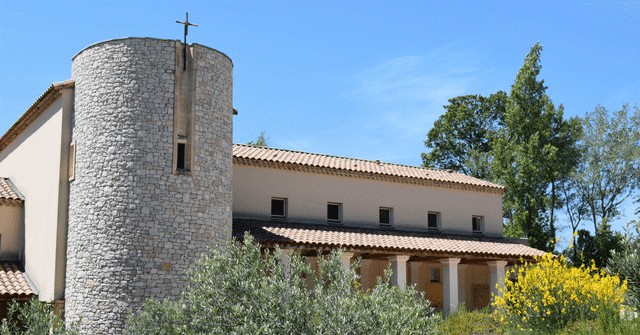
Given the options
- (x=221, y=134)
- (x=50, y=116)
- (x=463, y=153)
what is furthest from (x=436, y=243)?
(x=463, y=153)

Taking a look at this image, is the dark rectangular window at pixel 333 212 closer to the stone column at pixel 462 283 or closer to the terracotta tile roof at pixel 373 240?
the terracotta tile roof at pixel 373 240

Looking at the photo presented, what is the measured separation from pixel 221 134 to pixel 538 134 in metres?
21.1

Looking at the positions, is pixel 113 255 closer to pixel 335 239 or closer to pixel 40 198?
pixel 40 198

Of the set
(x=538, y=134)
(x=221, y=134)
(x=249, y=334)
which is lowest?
(x=249, y=334)

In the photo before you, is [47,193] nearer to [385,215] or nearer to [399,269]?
[399,269]

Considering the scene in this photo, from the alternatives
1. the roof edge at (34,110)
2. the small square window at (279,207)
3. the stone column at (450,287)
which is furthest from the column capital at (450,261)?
the roof edge at (34,110)

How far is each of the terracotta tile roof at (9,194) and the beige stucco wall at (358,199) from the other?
23.4ft

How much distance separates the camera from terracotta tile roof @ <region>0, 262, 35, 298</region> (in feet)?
72.5

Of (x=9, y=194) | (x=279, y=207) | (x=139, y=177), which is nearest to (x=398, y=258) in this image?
(x=279, y=207)

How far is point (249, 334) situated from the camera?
12.8 metres

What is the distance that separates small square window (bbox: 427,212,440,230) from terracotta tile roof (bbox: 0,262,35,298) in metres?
16.0

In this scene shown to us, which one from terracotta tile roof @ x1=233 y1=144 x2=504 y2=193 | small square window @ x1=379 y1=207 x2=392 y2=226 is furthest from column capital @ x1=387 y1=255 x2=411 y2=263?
terracotta tile roof @ x1=233 y1=144 x2=504 y2=193

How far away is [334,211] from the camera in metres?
29.4

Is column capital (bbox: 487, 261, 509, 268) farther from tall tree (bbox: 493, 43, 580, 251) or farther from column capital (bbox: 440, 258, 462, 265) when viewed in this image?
tall tree (bbox: 493, 43, 580, 251)
